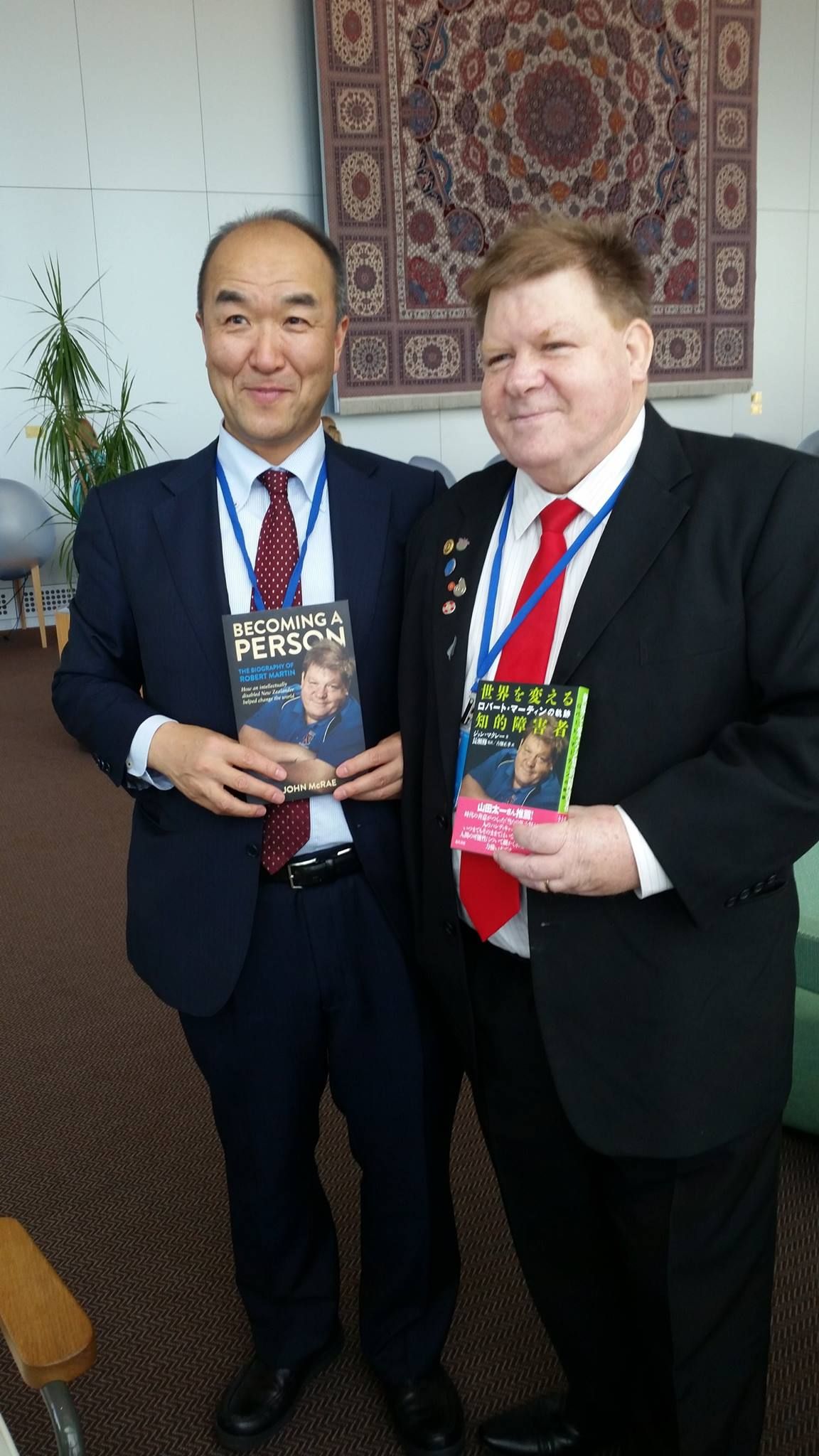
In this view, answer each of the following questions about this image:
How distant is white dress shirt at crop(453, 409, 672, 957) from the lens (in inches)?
49.9

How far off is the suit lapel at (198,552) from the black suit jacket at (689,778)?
31 centimetres

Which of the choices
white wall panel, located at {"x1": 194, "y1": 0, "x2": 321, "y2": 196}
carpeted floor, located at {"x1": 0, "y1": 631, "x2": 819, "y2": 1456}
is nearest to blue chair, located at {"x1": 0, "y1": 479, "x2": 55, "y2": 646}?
white wall panel, located at {"x1": 194, "y1": 0, "x2": 321, "y2": 196}

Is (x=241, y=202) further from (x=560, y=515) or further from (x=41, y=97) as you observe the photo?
(x=560, y=515)

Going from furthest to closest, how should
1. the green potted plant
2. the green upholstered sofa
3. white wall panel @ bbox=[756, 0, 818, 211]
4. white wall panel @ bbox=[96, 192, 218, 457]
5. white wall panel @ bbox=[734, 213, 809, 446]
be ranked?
white wall panel @ bbox=[734, 213, 809, 446] < white wall panel @ bbox=[756, 0, 818, 211] < white wall panel @ bbox=[96, 192, 218, 457] < the green potted plant < the green upholstered sofa

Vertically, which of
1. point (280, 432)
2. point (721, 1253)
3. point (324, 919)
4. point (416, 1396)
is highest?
point (280, 432)

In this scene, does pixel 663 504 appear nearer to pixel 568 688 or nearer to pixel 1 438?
pixel 568 688

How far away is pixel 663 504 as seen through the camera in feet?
4.01

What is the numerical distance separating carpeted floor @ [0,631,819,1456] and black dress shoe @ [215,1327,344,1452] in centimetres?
3

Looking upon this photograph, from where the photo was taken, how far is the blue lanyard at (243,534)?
58.7 inches

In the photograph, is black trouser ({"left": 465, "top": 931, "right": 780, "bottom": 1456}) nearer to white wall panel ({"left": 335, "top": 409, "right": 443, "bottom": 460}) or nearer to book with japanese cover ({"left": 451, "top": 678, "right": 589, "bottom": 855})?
book with japanese cover ({"left": 451, "top": 678, "right": 589, "bottom": 855})

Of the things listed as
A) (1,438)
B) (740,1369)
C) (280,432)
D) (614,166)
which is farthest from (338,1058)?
(614,166)

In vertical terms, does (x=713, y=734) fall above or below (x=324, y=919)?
above

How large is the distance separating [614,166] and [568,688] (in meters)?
8.22

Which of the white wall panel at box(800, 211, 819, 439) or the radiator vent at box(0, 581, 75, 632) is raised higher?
the white wall panel at box(800, 211, 819, 439)
